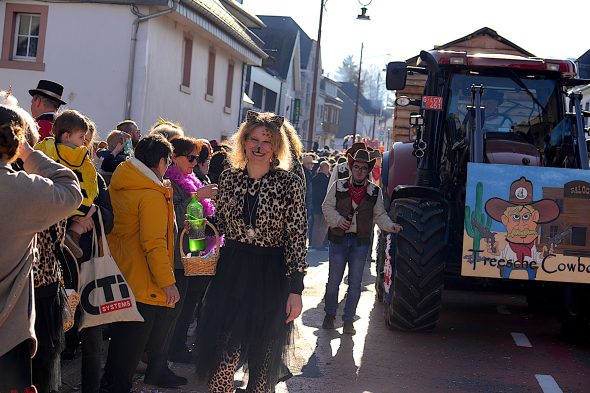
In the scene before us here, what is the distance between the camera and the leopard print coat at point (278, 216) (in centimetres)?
552

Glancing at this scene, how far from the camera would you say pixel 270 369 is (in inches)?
218

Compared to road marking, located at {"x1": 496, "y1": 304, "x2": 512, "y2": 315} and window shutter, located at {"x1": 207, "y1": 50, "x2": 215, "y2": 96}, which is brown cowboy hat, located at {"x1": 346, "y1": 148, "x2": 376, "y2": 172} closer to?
road marking, located at {"x1": 496, "y1": 304, "x2": 512, "y2": 315}

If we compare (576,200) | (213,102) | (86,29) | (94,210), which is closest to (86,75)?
(86,29)

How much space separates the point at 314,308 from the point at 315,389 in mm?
4175

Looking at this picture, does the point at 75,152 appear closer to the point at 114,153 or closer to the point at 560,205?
the point at 114,153

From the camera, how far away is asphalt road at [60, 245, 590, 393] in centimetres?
765

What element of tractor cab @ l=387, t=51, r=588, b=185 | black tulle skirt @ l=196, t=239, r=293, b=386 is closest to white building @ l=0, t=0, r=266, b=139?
tractor cab @ l=387, t=51, r=588, b=185

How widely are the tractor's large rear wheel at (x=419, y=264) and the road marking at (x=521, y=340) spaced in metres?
1.01

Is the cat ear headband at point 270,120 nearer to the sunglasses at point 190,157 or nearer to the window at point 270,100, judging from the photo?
the sunglasses at point 190,157

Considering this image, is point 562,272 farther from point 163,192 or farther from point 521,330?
point 163,192

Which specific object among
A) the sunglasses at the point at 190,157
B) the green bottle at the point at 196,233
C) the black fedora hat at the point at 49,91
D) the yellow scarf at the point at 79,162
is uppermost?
the black fedora hat at the point at 49,91

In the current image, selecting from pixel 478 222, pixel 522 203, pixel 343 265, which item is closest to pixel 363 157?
pixel 343 265

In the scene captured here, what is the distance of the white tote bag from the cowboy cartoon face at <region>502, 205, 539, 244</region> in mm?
4166

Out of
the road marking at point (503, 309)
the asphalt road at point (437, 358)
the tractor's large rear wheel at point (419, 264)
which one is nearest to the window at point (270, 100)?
the road marking at point (503, 309)
